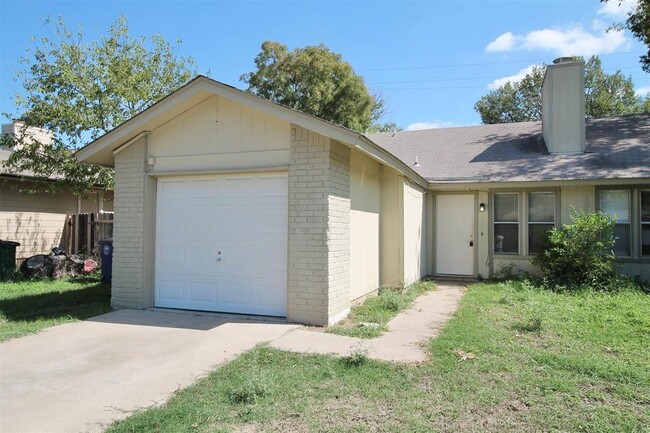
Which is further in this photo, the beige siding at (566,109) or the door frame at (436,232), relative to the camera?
the beige siding at (566,109)

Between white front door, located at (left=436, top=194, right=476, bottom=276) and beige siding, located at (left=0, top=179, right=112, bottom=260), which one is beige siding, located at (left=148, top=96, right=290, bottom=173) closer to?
white front door, located at (left=436, top=194, right=476, bottom=276)

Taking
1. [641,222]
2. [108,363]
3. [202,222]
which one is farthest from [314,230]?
[641,222]

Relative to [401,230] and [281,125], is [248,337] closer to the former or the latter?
[281,125]

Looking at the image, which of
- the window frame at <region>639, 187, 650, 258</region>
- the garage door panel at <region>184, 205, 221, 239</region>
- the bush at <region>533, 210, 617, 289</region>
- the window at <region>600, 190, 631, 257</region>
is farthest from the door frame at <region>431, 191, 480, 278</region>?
the garage door panel at <region>184, 205, 221, 239</region>

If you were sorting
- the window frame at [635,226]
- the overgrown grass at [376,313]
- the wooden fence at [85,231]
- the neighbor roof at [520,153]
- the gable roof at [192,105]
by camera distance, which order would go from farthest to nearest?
1. the wooden fence at [85,231]
2. the neighbor roof at [520,153]
3. the window frame at [635,226]
4. the gable roof at [192,105]
5. the overgrown grass at [376,313]

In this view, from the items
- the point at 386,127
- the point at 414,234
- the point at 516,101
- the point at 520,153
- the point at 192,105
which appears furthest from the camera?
the point at 386,127

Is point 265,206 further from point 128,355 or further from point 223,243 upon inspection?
point 128,355

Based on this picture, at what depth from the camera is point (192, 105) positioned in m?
7.64

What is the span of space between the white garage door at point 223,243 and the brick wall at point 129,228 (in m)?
0.30

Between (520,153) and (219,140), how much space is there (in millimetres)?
9291

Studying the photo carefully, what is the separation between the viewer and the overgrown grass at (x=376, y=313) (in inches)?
251

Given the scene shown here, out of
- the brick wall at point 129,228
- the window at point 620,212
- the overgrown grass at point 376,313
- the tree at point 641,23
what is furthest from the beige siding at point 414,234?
the tree at point 641,23

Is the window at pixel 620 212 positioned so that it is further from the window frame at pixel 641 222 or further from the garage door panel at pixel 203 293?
the garage door panel at pixel 203 293

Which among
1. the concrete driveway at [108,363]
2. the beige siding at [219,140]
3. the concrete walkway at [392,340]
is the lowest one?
the concrete driveway at [108,363]
